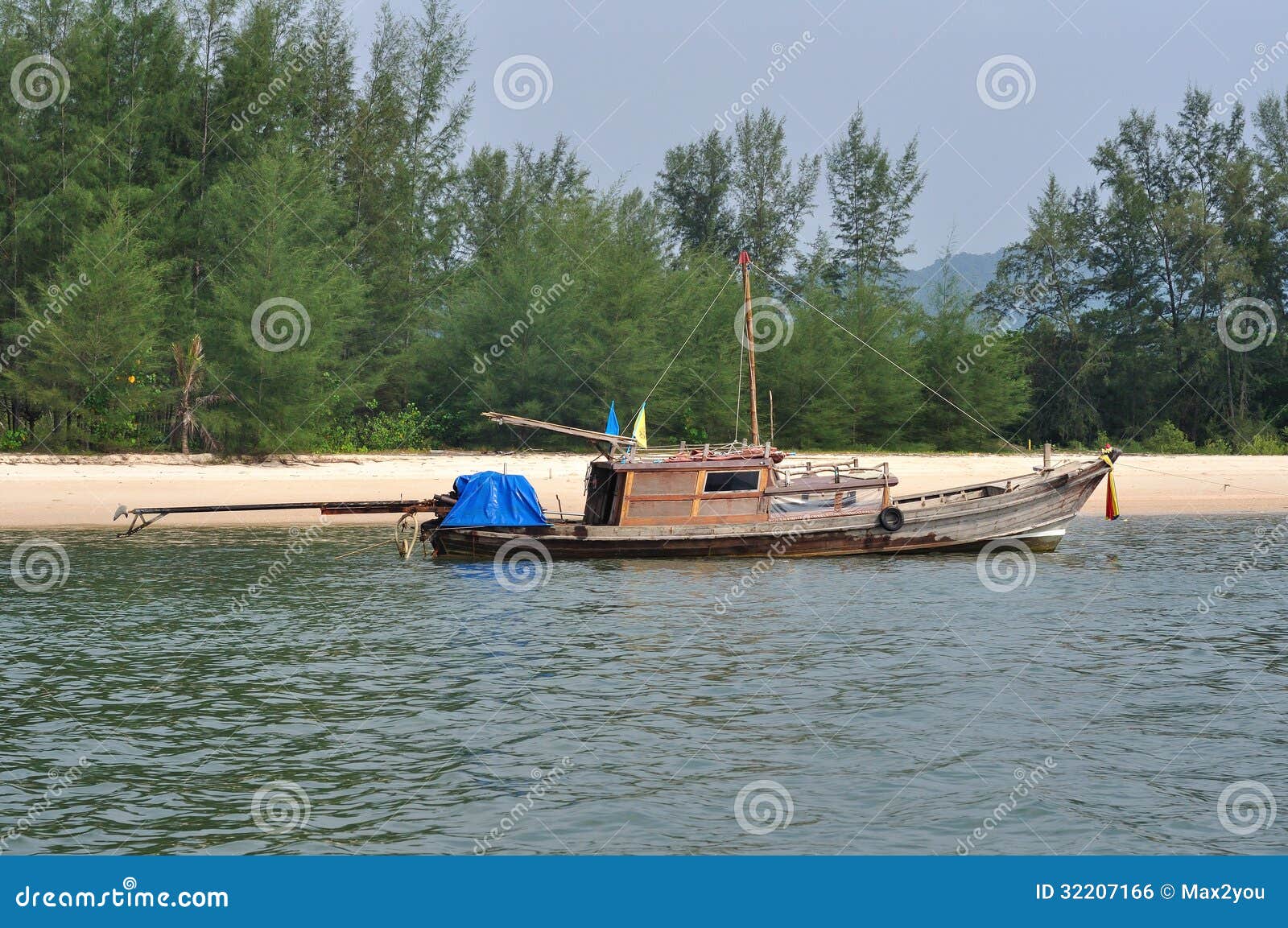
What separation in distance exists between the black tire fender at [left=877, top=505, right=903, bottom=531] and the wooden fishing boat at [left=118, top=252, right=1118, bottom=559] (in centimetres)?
2

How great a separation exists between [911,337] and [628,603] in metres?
36.5

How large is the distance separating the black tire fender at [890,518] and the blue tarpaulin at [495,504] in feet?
22.7

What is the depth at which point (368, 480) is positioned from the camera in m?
36.7

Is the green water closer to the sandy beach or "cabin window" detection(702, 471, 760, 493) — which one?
"cabin window" detection(702, 471, 760, 493)

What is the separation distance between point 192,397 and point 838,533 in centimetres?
2452

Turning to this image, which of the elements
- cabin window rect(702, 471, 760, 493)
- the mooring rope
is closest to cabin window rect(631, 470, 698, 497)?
cabin window rect(702, 471, 760, 493)

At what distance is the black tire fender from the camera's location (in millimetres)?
26484

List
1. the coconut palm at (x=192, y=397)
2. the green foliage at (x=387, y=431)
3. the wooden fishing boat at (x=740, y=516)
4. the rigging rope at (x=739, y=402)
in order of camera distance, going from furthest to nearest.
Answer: the green foliage at (x=387, y=431) < the coconut palm at (x=192, y=397) < the rigging rope at (x=739, y=402) < the wooden fishing boat at (x=740, y=516)

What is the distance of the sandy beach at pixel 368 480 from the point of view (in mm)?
32906

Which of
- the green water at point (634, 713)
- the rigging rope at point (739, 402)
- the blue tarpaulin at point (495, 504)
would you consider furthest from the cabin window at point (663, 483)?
the rigging rope at point (739, 402)

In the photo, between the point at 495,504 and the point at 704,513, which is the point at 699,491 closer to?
the point at 704,513

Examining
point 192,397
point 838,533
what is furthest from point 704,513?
point 192,397

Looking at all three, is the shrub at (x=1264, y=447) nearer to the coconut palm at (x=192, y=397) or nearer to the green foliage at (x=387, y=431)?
the green foliage at (x=387, y=431)

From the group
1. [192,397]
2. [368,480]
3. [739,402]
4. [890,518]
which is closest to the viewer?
[890,518]
